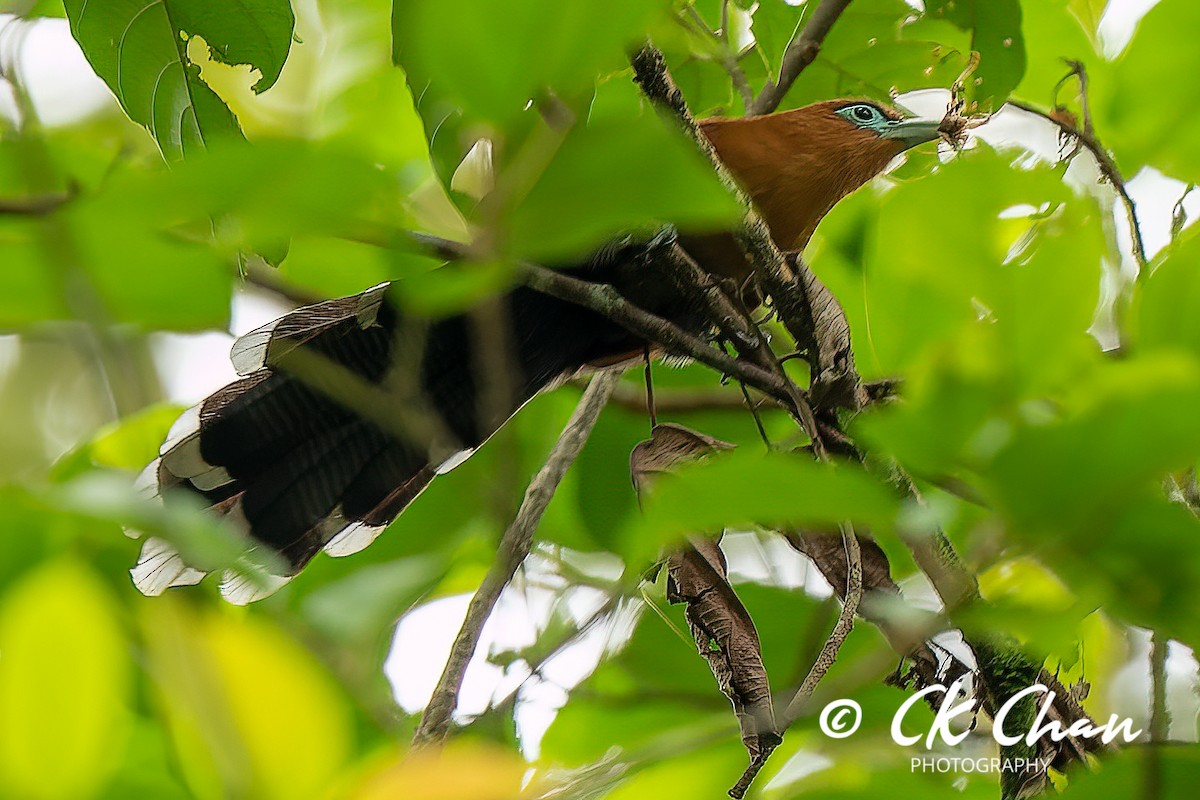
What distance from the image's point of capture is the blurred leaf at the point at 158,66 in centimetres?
112

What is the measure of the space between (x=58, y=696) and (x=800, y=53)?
4.92 feet

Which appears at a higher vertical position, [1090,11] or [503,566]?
[1090,11]

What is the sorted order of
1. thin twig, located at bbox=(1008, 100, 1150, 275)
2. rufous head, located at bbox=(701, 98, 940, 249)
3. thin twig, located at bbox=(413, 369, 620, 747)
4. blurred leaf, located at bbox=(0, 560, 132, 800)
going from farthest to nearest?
rufous head, located at bbox=(701, 98, 940, 249), thin twig, located at bbox=(1008, 100, 1150, 275), thin twig, located at bbox=(413, 369, 620, 747), blurred leaf, located at bbox=(0, 560, 132, 800)

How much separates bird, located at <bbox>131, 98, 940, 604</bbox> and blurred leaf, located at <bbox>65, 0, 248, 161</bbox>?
1.01 ft

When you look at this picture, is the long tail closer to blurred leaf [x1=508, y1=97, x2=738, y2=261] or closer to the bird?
the bird

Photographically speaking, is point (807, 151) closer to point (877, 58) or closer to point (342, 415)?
point (877, 58)

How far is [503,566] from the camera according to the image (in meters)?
1.16

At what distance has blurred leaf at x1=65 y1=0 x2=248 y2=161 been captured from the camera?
1.12 metres

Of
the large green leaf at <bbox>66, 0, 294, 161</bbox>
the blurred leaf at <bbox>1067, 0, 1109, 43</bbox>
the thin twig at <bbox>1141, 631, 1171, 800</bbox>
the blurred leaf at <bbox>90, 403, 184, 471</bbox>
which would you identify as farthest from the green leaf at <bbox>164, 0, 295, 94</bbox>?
the blurred leaf at <bbox>1067, 0, 1109, 43</bbox>

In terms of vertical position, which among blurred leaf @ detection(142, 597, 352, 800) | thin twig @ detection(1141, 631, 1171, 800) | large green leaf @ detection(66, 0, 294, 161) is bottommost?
thin twig @ detection(1141, 631, 1171, 800)

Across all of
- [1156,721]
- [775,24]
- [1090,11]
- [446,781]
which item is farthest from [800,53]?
[446,781]

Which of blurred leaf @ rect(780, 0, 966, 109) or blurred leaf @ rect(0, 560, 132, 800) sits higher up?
blurred leaf @ rect(0, 560, 132, 800)

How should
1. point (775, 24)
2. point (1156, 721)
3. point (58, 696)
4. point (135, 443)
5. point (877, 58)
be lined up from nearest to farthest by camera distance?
point (58, 696)
point (1156, 721)
point (135, 443)
point (775, 24)
point (877, 58)

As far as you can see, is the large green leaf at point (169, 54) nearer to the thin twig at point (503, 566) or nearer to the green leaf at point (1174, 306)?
the thin twig at point (503, 566)
